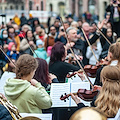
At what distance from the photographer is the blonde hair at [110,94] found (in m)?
2.46

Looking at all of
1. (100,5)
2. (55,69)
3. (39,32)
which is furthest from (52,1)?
(55,69)

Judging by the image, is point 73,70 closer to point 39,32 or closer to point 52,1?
point 39,32

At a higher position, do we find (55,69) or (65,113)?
(55,69)

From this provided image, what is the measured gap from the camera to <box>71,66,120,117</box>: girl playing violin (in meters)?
2.46

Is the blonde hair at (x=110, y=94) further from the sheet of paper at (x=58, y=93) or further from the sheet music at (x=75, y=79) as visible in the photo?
the sheet music at (x=75, y=79)

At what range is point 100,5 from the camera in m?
35.9

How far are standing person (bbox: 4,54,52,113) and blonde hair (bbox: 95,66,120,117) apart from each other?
647 millimetres

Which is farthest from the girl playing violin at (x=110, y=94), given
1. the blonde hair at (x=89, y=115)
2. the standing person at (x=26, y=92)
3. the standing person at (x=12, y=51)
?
the standing person at (x=12, y=51)

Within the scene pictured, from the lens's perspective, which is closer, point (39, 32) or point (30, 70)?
point (30, 70)

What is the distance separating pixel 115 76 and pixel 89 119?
77 cm

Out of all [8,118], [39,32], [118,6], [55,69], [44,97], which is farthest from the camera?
[39,32]

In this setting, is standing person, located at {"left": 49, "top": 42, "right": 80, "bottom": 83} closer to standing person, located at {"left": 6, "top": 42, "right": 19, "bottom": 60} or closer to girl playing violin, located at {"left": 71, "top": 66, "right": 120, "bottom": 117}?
girl playing violin, located at {"left": 71, "top": 66, "right": 120, "bottom": 117}

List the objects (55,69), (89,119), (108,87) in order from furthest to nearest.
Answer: (55,69), (108,87), (89,119)

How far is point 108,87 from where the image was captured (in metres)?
2.54
